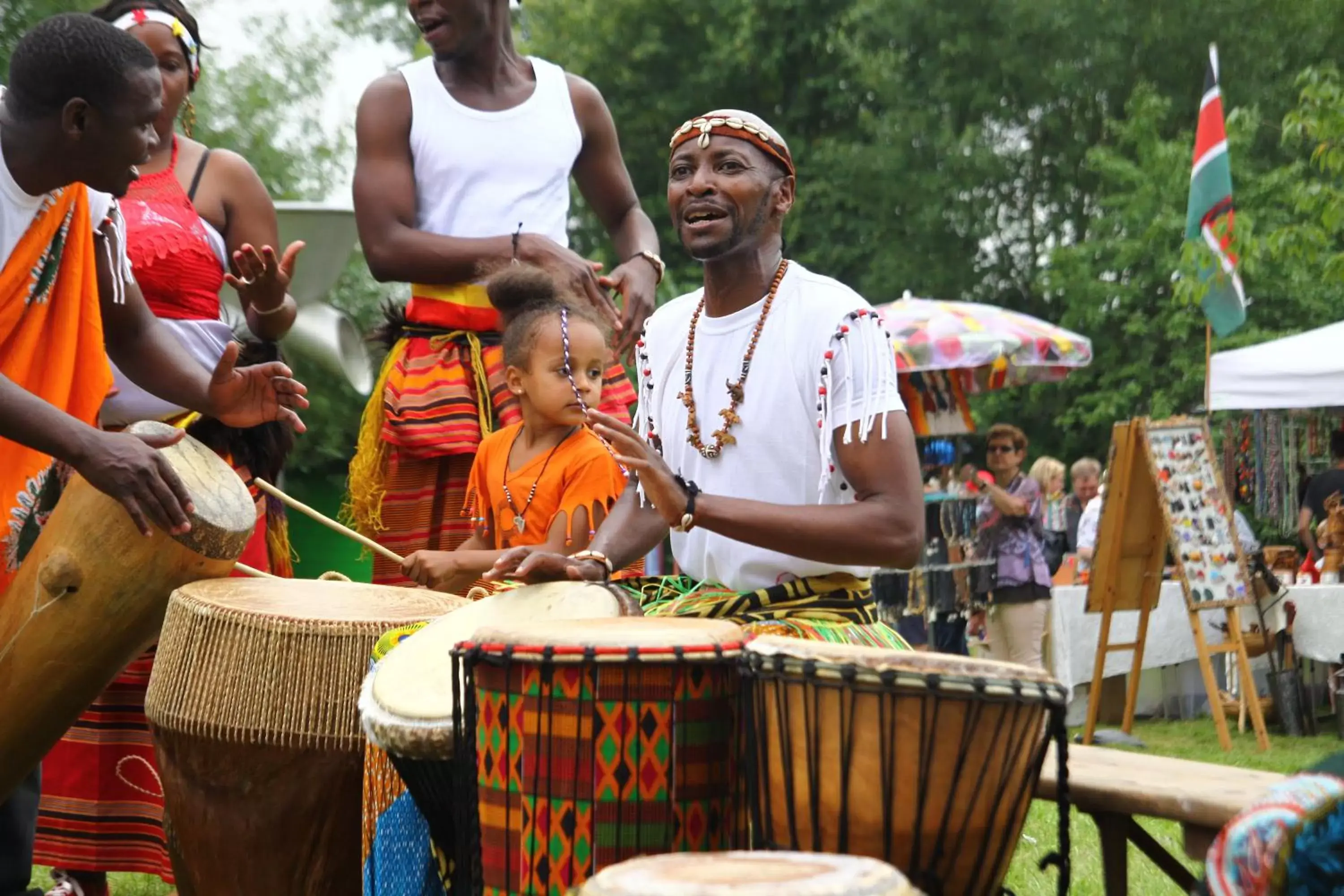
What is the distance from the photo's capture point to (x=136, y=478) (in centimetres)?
344

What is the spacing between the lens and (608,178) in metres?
4.83

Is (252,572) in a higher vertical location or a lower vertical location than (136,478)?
lower

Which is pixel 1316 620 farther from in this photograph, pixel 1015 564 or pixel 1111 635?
pixel 1015 564

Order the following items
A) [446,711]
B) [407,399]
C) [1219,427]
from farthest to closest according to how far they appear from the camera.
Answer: [1219,427] < [407,399] < [446,711]

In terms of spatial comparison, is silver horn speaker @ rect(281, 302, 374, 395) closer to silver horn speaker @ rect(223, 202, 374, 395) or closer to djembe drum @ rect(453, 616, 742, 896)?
silver horn speaker @ rect(223, 202, 374, 395)

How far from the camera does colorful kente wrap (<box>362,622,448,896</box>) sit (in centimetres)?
306

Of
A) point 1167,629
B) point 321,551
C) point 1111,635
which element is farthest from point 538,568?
point 1167,629

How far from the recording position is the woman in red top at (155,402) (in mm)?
4395

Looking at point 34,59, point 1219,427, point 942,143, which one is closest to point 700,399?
point 34,59


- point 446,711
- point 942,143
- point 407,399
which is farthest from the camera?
point 942,143

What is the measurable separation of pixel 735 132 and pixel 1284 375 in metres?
8.63

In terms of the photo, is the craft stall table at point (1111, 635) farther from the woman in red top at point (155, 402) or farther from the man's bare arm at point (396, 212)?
the woman in red top at point (155, 402)

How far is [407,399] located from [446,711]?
1761mm

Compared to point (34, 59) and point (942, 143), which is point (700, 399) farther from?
point (942, 143)
